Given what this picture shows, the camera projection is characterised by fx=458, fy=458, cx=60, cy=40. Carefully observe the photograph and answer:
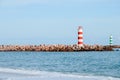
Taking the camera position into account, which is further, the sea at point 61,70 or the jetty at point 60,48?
the jetty at point 60,48

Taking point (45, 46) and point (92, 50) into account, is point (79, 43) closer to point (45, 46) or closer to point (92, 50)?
point (92, 50)

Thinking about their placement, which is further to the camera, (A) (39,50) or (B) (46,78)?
(A) (39,50)

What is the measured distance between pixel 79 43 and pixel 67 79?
32.2 metres

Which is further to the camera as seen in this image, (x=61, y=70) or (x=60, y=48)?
(x=60, y=48)

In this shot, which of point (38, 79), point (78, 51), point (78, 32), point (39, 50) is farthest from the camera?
point (39, 50)

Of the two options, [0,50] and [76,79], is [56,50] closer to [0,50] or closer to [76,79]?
[0,50]

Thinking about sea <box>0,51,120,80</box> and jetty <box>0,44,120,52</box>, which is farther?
jetty <box>0,44,120,52</box>

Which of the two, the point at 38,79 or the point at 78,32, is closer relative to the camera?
the point at 38,79

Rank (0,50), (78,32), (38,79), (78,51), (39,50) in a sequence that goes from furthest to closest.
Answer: (0,50), (39,50), (78,51), (78,32), (38,79)

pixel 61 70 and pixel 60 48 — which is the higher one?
pixel 60 48

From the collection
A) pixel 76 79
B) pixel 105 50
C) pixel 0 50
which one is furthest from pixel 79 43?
pixel 76 79

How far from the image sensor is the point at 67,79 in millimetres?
14914

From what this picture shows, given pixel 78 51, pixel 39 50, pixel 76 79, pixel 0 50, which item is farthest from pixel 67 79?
pixel 0 50

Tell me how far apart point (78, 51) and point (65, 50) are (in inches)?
116
